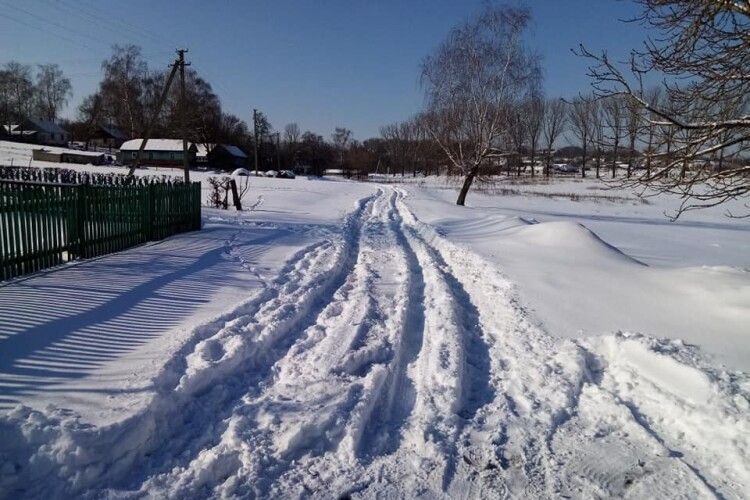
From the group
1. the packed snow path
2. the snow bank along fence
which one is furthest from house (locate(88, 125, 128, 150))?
the packed snow path

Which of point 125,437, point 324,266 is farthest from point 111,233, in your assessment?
point 125,437

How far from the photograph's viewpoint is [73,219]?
8227 mm

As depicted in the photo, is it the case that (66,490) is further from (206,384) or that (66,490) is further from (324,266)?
(324,266)

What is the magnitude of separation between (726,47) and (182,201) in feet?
40.1

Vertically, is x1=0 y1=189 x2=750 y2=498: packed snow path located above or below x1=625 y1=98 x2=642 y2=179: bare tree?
below

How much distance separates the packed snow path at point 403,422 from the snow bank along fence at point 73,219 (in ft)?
12.9

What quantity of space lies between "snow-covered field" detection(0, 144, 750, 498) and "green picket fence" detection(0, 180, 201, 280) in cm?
62

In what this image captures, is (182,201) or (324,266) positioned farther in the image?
(182,201)

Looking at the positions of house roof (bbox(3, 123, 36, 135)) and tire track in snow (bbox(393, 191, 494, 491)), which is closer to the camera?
tire track in snow (bbox(393, 191, 494, 491))

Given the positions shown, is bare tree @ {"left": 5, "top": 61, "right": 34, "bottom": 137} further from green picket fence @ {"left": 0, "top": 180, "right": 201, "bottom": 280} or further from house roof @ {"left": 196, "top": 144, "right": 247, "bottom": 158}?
green picket fence @ {"left": 0, "top": 180, "right": 201, "bottom": 280}

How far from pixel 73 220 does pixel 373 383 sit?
714cm

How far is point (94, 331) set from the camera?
5.01 metres

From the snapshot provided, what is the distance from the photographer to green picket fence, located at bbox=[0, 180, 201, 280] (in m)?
6.84

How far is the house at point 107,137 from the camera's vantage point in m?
82.7
